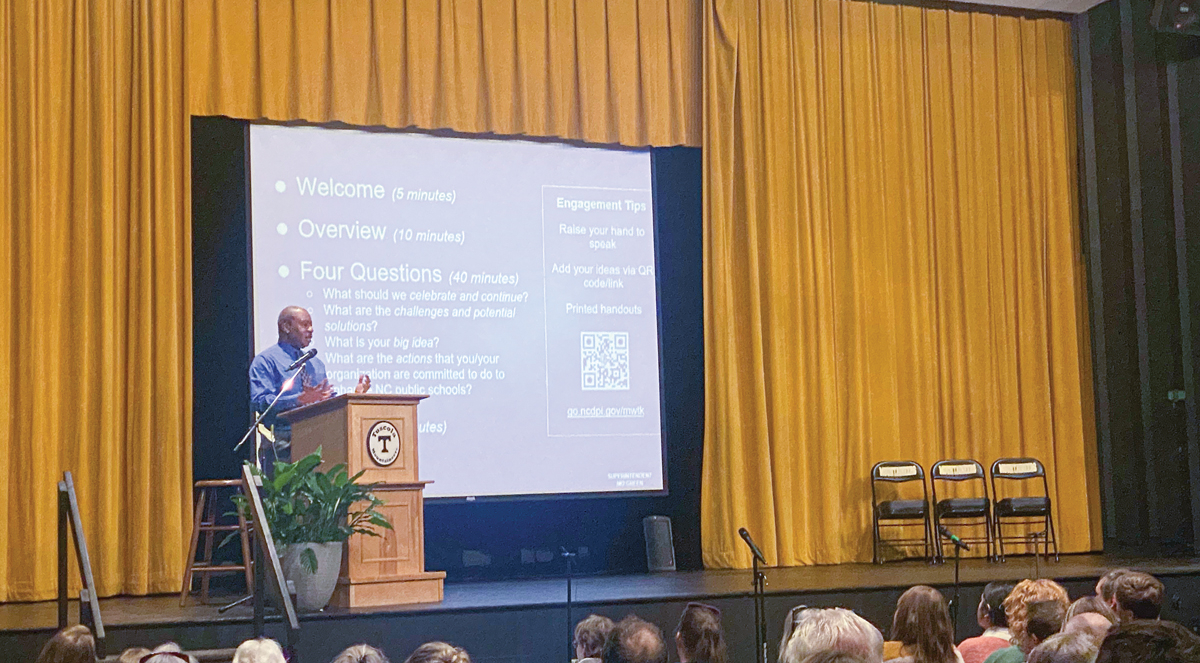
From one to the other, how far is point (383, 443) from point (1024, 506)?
15.2 ft

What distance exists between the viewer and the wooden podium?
5770 millimetres

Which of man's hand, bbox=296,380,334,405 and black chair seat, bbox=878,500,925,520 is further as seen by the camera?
black chair seat, bbox=878,500,925,520

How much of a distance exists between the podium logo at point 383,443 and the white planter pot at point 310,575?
470mm

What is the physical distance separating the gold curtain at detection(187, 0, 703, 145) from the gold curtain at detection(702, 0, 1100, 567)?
Result: 427mm

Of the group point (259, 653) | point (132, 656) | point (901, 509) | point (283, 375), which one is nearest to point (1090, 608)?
point (259, 653)

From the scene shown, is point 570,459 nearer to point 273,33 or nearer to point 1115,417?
point 273,33

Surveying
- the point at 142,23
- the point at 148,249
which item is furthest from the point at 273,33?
the point at 148,249

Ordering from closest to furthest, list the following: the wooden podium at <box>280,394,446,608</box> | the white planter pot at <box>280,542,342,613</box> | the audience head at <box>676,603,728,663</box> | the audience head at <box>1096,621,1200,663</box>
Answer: the audience head at <box>1096,621,1200,663</box> < the audience head at <box>676,603,728,663</box> < the white planter pot at <box>280,542,342,613</box> < the wooden podium at <box>280,394,446,608</box>

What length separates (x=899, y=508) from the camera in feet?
27.1

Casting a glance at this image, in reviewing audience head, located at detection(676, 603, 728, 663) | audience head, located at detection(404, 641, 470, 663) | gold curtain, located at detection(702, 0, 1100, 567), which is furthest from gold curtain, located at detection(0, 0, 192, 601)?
audience head, located at detection(404, 641, 470, 663)

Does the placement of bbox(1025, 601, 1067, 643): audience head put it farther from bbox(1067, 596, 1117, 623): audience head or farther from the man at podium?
the man at podium

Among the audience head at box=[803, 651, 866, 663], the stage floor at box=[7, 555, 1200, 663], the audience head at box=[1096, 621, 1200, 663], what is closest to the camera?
the audience head at box=[1096, 621, 1200, 663]

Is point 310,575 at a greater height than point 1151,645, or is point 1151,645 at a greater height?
point 1151,645

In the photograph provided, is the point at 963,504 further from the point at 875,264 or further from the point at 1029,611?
the point at 1029,611
